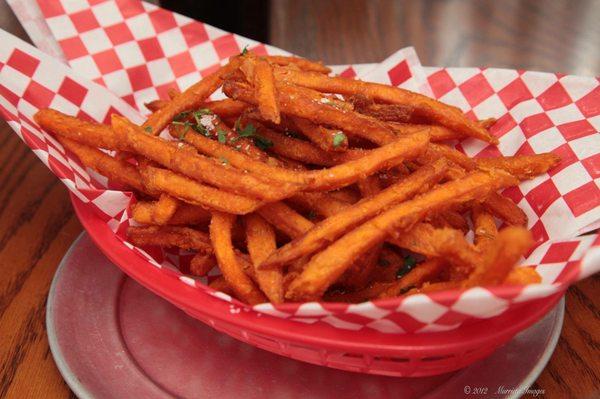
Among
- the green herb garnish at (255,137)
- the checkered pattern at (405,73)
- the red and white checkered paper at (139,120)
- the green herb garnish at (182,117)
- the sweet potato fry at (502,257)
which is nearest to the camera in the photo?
the sweet potato fry at (502,257)

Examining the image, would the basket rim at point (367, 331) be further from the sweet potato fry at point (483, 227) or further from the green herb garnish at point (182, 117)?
the green herb garnish at point (182, 117)

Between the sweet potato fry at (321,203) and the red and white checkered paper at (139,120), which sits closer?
the red and white checkered paper at (139,120)

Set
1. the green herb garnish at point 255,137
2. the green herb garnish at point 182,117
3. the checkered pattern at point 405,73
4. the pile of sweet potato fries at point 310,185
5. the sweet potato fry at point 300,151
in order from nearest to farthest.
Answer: the pile of sweet potato fries at point 310,185
the sweet potato fry at point 300,151
the green herb garnish at point 255,137
the green herb garnish at point 182,117
the checkered pattern at point 405,73

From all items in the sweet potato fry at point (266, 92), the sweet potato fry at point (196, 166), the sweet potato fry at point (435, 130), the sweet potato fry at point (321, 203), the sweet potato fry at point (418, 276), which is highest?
the sweet potato fry at point (266, 92)

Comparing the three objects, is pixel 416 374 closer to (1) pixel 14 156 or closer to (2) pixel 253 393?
(2) pixel 253 393

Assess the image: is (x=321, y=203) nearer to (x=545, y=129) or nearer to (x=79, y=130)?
(x=79, y=130)

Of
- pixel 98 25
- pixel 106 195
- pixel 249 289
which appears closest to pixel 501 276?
pixel 249 289

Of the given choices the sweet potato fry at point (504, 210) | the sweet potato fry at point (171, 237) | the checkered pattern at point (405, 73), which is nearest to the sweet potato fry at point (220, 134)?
the sweet potato fry at point (171, 237)

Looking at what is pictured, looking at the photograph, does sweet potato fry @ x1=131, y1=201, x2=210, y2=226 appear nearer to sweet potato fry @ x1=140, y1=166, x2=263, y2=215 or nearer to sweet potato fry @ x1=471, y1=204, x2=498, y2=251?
sweet potato fry @ x1=140, y1=166, x2=263, y2=215

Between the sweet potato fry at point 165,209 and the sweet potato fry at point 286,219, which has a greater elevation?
the sweet potato fry at point 286,219
